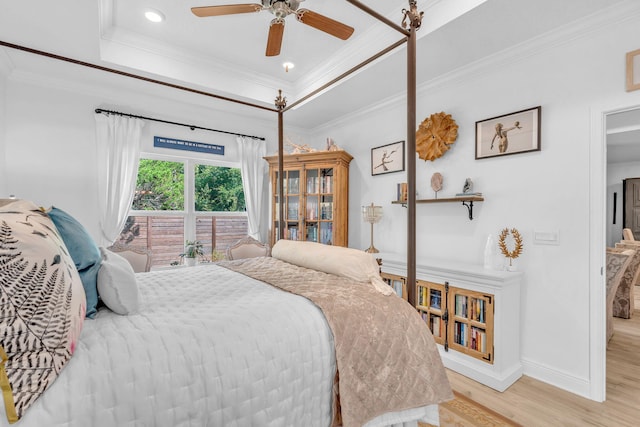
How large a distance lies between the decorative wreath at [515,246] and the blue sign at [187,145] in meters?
3.40

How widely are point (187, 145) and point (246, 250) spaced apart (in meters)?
1.55

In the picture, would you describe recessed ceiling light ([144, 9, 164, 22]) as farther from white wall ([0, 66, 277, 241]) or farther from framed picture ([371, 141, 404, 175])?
framed picture ([371, 141, 404, 175])

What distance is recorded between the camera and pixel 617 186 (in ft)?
22.3

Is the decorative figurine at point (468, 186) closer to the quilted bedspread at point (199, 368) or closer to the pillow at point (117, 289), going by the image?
the quilted bedspread at point (199, 368)

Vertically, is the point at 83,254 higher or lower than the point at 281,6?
lower

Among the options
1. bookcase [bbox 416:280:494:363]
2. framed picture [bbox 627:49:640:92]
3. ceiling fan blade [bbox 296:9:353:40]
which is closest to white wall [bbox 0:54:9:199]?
ceiling fan blade [bbox 296:9:353:40]

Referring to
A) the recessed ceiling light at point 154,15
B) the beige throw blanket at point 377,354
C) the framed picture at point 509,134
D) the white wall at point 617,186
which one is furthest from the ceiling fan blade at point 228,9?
the white wall at point 617,186

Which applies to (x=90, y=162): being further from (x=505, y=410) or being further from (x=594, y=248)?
(x=594, y=248)

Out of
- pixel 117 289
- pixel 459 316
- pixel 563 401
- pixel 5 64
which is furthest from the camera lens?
pixel 5 64

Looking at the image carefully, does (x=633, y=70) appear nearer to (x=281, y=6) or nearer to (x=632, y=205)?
(x=281, y=6)

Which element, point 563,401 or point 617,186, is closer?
point 563,401

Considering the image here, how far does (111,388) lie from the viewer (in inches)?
32.3

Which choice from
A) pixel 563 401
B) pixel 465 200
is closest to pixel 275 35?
pixel 465 200

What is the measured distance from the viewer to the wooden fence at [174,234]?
11.8ft
